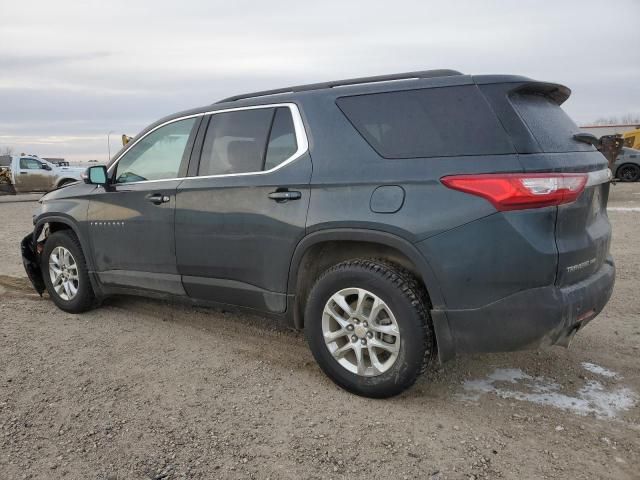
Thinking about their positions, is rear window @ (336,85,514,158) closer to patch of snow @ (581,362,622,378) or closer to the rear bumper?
the rear bumper

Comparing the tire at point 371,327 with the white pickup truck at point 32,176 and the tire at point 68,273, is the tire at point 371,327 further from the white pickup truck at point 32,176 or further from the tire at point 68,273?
the white pickup truck at point 32,176

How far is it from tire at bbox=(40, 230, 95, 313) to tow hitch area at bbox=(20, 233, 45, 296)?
166 mm

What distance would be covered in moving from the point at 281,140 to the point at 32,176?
2071 centimetres

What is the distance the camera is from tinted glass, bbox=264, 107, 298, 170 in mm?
3514

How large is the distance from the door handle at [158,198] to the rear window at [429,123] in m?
1.61

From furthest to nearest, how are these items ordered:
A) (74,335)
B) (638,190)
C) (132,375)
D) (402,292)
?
(638,190) → (74,335) → (132,375) → (402,292)

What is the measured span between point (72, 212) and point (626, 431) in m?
4.52

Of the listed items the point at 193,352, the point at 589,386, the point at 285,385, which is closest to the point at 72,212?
the point at 193,352

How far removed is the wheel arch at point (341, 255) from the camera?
9.51ft

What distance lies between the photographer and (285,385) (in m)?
3.41

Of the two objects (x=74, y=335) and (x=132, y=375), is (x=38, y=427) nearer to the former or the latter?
(x=132, y=375)

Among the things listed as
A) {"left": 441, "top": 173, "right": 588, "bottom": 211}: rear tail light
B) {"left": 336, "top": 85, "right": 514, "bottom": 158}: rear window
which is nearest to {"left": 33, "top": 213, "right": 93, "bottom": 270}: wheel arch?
{"left": 336, "top": 85, "right": 514, "bottom": 158}: rear window

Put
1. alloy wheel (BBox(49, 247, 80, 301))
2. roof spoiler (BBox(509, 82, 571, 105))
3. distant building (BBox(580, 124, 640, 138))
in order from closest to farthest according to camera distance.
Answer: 1. roof spoiler (BBox(509, 82, 571, 105))
2. alloy wheel (BBox(49, 247, 80, 301))
3. distant building (BBox(580, 124, 640, 138))

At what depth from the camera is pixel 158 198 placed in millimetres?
4141
